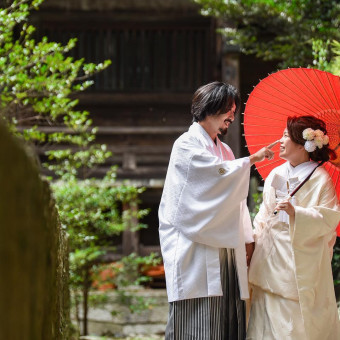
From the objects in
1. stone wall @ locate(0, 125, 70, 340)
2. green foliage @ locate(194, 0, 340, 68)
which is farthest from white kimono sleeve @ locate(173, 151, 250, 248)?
green foliage @ locate(194, 0, 340, 68)

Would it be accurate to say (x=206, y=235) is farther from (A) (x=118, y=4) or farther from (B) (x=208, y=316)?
(A) (x=118, y=4)

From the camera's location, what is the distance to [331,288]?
459 cm

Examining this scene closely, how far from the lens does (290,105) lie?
4.72 m

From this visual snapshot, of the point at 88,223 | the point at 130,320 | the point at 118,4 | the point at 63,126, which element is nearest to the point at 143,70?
the point at 118,4

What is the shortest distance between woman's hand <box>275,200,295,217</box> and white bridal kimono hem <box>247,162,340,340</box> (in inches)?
1.3

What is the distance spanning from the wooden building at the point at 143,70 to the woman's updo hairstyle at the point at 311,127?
7.03 m

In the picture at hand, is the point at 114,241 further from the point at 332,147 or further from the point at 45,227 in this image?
the point at 45,227

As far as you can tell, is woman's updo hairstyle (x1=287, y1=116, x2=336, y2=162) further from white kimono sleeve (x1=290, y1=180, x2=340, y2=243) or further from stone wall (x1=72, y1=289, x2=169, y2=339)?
stone wall (x1=72, y1=289, x2=169, y2=339)

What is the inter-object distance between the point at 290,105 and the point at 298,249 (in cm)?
96

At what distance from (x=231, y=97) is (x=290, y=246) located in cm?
100

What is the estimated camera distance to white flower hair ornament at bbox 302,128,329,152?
14.5 ft

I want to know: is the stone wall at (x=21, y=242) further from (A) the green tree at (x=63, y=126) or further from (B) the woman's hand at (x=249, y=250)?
(A) the green tree at (x=63, y=126)

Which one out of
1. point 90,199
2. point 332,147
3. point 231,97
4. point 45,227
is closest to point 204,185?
point 231,97

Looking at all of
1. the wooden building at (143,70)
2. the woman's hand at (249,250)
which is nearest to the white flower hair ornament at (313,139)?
the woman's hand at (249,250)
